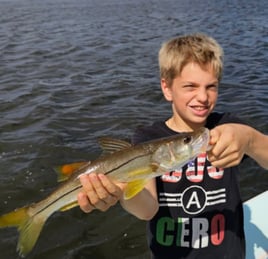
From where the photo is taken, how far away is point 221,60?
11.5 ft

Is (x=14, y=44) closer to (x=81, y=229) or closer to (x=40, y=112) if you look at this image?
(x=40, y=112)

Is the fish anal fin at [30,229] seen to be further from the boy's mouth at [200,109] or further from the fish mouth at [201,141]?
Result: the boy's mouth at [200,109]

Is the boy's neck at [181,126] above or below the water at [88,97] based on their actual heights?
above

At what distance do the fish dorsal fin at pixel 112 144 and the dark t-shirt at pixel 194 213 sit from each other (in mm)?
614

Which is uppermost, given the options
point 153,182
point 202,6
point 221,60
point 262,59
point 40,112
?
point 221,60

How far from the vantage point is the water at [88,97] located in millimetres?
5883

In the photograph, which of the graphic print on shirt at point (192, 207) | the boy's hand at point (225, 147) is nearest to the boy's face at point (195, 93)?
the graphic print on shirt at point (192, 207)

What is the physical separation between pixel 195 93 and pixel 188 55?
1.07 ft

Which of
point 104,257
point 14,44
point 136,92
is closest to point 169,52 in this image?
point 104,257

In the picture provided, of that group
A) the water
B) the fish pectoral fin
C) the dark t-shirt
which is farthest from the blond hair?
the water

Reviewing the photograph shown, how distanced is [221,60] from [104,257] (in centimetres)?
298

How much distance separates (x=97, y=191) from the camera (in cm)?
280

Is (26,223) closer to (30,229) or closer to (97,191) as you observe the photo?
(30,229)

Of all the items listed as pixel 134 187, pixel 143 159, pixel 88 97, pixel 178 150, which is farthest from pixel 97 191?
pixel 88 97
